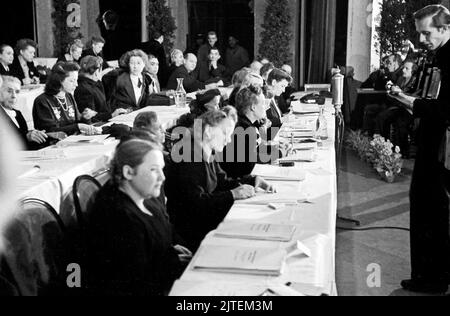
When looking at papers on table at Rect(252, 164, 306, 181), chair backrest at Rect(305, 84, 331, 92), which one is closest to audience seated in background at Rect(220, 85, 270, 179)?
papers on table at Rect(252, 164, 306, 181)

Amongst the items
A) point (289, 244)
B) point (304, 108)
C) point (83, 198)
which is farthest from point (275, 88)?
point (289, 244)

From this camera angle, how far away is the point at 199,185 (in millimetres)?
3148

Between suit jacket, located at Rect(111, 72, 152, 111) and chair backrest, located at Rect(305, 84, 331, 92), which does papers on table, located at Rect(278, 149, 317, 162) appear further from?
chair backrest, located at Rect(305, 84, 331, 92)

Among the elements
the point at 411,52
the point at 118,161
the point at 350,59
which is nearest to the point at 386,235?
the point at 118,161

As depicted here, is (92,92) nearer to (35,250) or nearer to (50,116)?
(50,116)

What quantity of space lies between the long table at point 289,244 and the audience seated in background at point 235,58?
8.52m

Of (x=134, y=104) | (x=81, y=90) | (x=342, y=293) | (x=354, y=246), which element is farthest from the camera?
(x=134, y=104)

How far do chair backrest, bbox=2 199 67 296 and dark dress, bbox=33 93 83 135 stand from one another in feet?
8.44

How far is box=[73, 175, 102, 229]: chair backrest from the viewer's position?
2.56 m

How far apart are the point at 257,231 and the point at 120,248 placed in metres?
0.51

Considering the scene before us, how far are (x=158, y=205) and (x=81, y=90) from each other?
3691 mm

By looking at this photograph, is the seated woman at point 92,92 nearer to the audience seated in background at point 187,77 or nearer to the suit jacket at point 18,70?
the audience seated in background at point 187,77

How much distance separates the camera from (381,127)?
329 inches

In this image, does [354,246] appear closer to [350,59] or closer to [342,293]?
[342,293]
